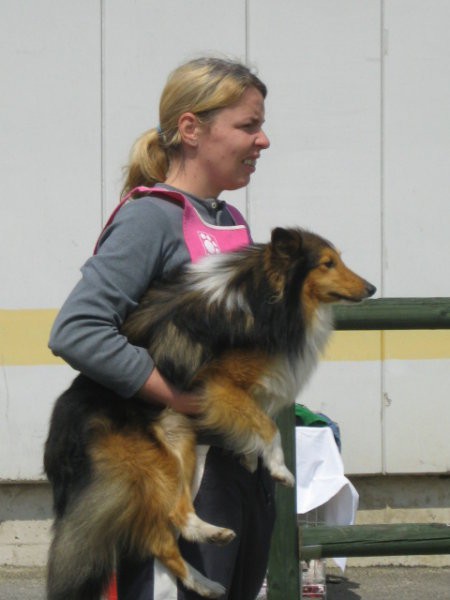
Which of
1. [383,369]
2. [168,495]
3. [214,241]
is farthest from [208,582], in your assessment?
[383,369]

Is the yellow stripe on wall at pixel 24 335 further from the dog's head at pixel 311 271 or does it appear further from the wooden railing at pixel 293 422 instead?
the dog's head at pixel 311 271

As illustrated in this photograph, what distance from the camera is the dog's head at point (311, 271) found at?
266 centimetres

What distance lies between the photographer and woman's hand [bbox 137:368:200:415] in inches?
101

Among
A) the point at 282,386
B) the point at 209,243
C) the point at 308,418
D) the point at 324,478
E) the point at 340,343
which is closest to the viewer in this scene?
the point at 282,386

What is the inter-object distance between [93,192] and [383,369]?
177cm

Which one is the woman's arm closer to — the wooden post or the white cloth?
the wooden post

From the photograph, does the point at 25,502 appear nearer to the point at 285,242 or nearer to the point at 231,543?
the point at 231,543

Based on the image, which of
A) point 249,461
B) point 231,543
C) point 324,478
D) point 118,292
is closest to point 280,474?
point 249,461

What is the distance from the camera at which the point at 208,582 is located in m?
2.60

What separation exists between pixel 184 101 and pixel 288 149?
10.3 ft

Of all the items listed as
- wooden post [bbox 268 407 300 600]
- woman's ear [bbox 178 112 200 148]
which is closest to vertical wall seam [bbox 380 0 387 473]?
wooden post [bbox 268 407 300 600]

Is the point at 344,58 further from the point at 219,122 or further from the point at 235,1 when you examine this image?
the point at 219,122

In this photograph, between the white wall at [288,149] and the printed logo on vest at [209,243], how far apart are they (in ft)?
10.2

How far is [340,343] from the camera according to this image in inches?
232
